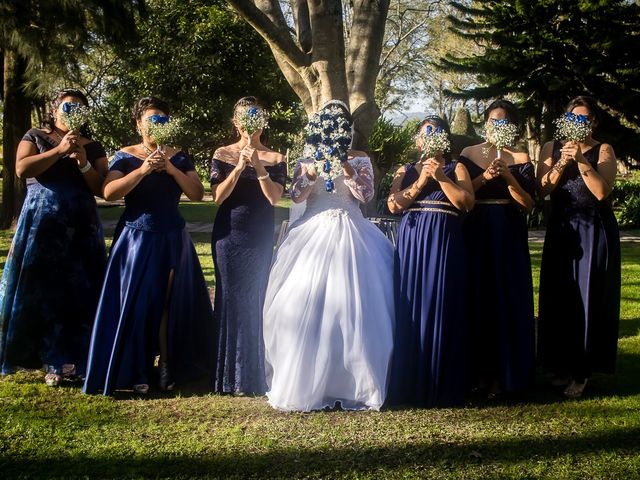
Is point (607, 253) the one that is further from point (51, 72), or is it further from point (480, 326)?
point (51, 72)

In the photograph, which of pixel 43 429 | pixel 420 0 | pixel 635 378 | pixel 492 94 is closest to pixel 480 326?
pixel 635 378

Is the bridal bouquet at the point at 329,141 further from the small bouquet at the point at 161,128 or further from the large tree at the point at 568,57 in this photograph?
the large tree at the point at 568,57

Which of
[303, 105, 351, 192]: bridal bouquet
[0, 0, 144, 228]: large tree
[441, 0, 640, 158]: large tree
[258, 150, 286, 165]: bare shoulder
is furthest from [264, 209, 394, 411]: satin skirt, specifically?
[441, 0, 640, 158]: large tree

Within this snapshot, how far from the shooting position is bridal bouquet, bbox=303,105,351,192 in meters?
4.70

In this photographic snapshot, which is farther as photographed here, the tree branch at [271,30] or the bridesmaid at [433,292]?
the tree branch at [271,30]

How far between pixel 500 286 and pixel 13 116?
1263 cm

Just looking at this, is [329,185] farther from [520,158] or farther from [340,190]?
[520,158]

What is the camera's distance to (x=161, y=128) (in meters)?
4.73

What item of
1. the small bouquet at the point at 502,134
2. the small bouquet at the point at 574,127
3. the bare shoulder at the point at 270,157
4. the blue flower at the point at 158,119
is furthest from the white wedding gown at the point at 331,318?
the small bouquet at the point at 574,127

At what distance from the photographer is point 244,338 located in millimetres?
4859

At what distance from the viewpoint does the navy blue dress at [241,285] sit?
4871 mm

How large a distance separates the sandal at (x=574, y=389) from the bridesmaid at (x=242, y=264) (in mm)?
2229

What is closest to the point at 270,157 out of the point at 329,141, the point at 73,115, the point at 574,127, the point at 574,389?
the point at 329,141

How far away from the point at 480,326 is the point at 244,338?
1.69 m
